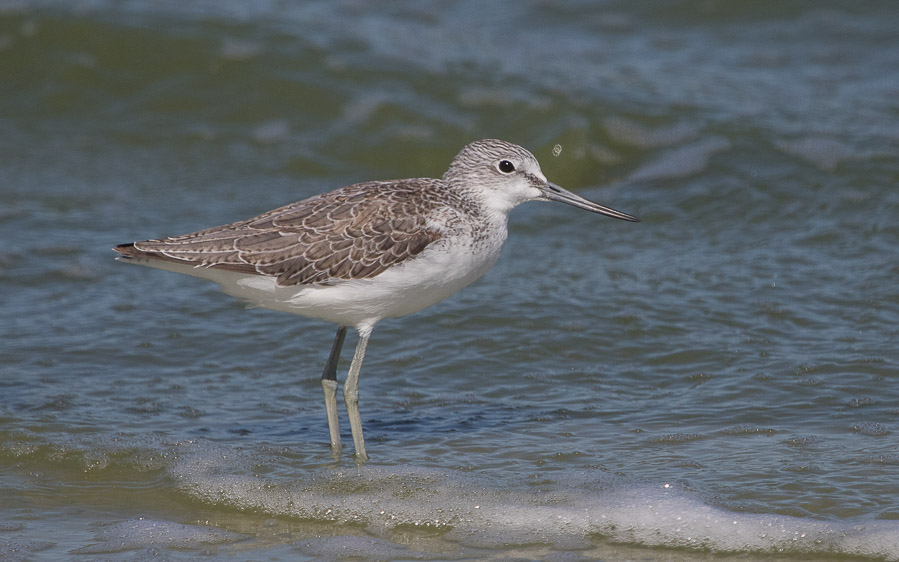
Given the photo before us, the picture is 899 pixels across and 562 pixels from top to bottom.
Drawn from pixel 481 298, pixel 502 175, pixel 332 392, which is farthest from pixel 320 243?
pixel 481 298

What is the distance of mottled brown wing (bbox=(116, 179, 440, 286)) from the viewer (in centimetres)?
721

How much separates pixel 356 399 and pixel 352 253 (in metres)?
1.07

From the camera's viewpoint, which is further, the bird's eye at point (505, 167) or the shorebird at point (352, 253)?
the bird's eye at point (505, 167)

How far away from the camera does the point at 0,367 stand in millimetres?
8844

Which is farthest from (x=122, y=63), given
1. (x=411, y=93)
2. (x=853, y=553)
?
(x=853, y=553)

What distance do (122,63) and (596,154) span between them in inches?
260

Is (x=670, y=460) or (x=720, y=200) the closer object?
(x=670, y=460)

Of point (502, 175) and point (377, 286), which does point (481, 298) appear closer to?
point (502, 175)

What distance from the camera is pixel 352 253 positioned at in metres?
7.27

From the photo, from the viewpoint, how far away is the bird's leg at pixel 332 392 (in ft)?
25.2

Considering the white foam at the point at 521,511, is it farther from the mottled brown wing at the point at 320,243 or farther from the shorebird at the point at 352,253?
the mottled brown wing at the point at 320,243

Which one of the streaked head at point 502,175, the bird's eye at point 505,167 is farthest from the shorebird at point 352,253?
the bird's eye at point 505,167

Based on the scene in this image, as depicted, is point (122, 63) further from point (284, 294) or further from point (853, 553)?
point (853, 553)

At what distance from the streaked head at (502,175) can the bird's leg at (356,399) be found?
1232 millimetres
